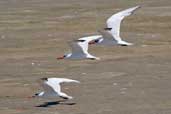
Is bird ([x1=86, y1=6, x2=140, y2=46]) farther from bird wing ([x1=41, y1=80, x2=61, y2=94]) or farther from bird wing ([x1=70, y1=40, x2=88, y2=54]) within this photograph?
bird wing ([x1=41, y1=80, x2=61, y2=94])

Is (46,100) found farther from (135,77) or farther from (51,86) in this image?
(135,77)

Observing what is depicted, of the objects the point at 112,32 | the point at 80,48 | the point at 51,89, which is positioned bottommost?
the point at 51,89

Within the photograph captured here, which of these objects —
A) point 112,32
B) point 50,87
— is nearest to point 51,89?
point 50,87

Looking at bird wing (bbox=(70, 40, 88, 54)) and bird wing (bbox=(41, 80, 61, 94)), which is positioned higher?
bird wing (bbox=(70, 40, 88, 54))

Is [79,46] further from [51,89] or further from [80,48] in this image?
[51,89]

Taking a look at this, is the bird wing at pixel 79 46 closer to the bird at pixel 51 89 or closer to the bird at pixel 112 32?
the bird at pixel 112 32

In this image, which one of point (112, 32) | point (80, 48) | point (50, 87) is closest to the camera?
point (50, 87)

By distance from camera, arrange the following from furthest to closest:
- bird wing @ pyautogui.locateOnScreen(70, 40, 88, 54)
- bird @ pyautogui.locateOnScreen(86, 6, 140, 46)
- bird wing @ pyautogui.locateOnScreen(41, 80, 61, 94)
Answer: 1. bird @ pyautogui.locateOnScreen(86, 6, 140, 46)
2. bird wing @ pyautogui.locateOnScreen(70, 40, 88, 54)
3. bird wing @ pyautogui.locateOnScreen(41, 80, 61, 94)

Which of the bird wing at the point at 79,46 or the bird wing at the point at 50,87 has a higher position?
the bird wing at the point at 79,46

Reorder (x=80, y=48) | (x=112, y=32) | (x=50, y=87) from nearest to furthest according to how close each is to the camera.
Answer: (x=50, y=87), (x=80, y=48), (x=112, y=32)

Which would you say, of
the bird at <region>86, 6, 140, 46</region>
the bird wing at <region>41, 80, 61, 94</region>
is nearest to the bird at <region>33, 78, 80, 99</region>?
the bird wing at <region>41, 80, 61, 94</region>

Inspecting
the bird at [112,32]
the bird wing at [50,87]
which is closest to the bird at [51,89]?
the bird wing at [50,87]

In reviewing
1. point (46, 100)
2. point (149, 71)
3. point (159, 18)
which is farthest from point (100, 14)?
point (46, 100)

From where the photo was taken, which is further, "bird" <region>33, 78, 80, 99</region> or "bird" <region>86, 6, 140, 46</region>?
"bird" <region>86, 6, 140, 46</region>
